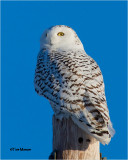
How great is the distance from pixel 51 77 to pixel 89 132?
1107 millimetres

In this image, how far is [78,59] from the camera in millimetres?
5188

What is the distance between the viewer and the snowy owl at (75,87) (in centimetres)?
421

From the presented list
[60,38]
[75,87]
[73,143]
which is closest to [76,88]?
[75,87]

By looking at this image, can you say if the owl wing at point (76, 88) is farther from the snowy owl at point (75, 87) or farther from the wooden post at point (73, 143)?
the wooden post at point (73, 143)

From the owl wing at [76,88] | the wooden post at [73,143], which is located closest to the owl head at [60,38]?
the owl wing at [76,88]

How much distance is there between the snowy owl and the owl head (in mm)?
30

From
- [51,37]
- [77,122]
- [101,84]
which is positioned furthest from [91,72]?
[51,37]

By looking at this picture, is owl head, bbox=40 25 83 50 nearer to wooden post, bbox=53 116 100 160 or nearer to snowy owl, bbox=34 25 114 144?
snowy owl, bbox=34 25 114 144

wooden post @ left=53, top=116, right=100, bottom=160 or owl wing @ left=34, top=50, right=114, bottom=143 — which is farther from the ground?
owl wing @ left=34, top=50, right=114, bottom=143

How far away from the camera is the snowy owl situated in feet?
13.8

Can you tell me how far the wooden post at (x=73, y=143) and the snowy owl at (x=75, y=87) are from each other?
0.09 m

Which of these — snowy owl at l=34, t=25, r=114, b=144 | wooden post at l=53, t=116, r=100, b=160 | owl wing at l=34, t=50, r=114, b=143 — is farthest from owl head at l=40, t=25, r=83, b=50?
wooden post at l=53, t=116, r=100, b=160

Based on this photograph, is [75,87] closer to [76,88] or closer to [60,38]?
[76,88]

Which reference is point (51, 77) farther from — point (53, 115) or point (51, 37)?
point (51, 37)
